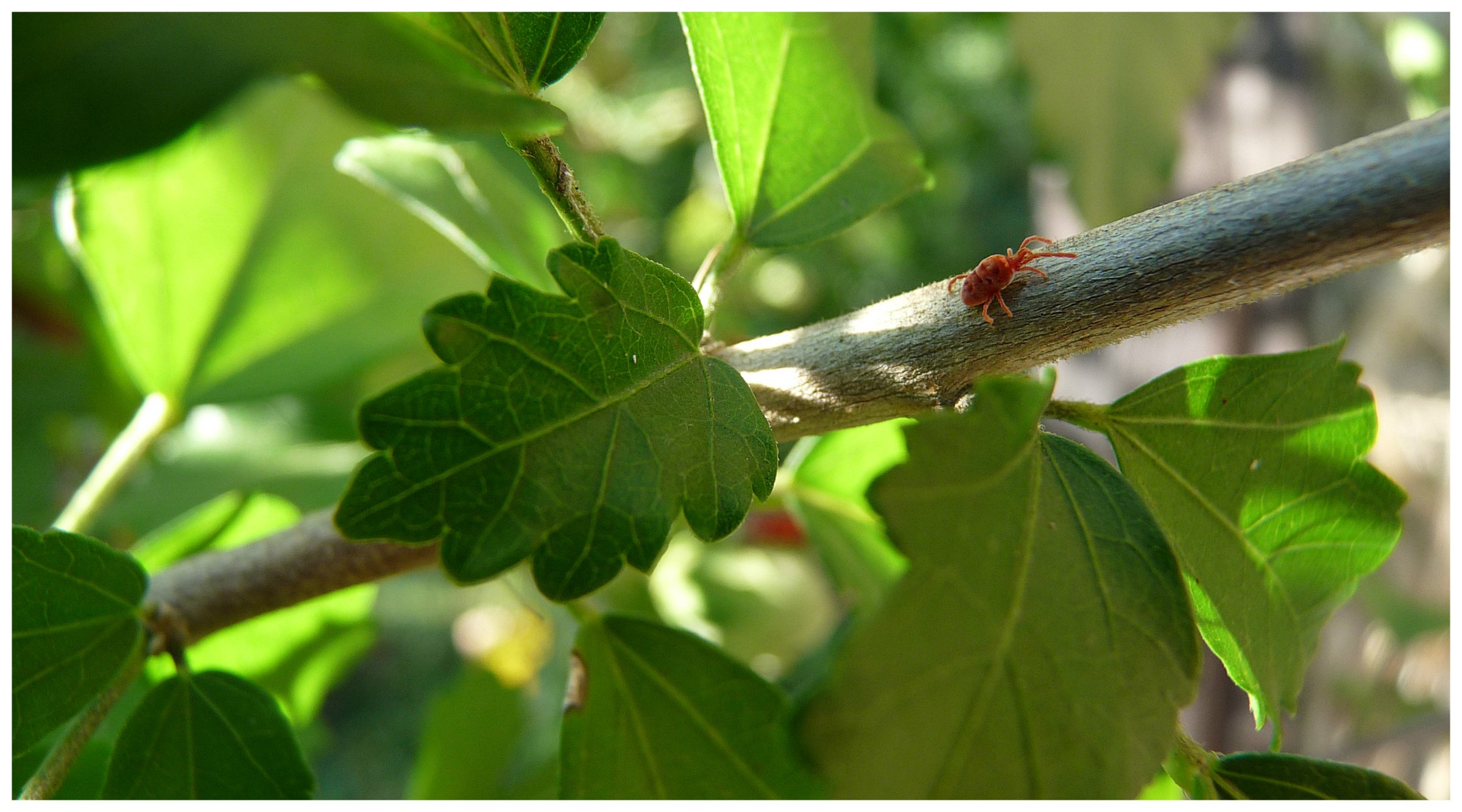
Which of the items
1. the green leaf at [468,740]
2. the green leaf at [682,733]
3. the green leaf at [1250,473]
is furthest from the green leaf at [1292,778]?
the green leaf at [468,740]

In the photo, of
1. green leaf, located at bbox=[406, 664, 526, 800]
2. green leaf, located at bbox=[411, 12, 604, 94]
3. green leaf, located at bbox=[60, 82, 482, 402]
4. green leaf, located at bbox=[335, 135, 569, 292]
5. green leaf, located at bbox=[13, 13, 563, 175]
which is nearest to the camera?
green leaf, located at bbox=[13, 13, 563, 175]

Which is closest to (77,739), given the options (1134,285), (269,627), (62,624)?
(62,624)

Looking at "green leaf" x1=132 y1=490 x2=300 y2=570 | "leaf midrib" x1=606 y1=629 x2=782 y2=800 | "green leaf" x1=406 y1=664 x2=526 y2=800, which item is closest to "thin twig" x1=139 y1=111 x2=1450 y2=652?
"leaf midrib" x1=606 y1=629 x2=782 y2=800

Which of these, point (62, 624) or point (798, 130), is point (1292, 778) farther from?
point (62, 624)

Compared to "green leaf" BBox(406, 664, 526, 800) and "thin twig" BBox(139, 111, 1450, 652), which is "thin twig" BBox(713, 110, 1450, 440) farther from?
"green leaf" BBox(406, 664, 526, 800)

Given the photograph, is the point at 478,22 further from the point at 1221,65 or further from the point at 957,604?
the point at 1221,65

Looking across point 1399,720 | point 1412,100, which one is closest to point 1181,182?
point 1412,100
